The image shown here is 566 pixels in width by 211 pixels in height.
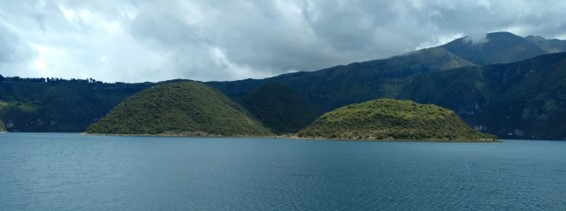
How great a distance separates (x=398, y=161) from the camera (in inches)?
6058

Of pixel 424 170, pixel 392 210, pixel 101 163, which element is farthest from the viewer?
pixel 101 163


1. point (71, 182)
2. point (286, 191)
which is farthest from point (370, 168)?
point (71, 182)

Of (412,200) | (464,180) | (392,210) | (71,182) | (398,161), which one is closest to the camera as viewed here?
(392,210)

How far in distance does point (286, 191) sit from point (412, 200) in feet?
74.4

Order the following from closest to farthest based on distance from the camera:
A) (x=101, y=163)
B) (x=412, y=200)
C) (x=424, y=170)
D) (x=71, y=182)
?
(x=412, y=200), (x=71, y=182), (x=424, y=170), (x=101, y=163)

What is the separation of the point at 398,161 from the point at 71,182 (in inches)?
3862

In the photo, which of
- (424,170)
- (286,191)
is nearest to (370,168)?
(424,170)

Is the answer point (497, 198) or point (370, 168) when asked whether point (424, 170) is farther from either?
point (497, 198)

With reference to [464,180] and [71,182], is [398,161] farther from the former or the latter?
[71,182]

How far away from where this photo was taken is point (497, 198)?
84.4 m

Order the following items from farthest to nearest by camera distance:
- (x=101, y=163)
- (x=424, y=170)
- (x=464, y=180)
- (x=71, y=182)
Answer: (x=101, y=163), (x=424, y=170), (x=464, y=180), (x=71, y=182)

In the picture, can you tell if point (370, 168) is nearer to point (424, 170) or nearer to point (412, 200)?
point (424, 170)

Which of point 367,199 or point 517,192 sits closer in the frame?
point 367,199

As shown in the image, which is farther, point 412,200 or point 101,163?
point 101,163
